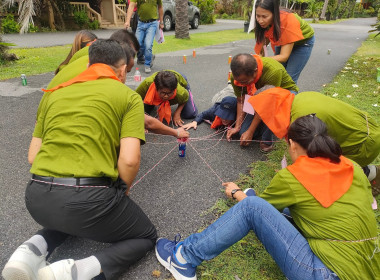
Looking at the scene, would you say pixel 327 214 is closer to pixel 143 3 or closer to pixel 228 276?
pixel 228 276

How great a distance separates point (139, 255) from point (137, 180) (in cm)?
104

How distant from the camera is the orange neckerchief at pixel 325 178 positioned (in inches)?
59.7

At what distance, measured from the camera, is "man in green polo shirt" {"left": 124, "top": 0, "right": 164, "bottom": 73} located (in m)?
6.28

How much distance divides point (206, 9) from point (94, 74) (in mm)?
20471

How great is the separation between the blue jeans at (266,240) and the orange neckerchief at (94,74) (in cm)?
117

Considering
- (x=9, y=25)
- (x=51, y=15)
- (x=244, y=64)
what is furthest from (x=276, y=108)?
(x=51, y=15)

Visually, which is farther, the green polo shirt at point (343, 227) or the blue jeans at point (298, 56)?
the blue jeans at point (298, 56)

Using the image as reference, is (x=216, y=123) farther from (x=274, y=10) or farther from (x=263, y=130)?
(x=274, y=10)

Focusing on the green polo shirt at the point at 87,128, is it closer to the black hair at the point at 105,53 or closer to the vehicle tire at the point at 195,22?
the black hair at the point at 105,53

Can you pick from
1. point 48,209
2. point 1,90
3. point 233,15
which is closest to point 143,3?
point 1,90

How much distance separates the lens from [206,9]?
20.2 metres

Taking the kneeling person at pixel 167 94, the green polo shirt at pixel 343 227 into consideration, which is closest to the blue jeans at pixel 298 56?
the kneeling person at pixel 167 94

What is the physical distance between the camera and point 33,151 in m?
1.91

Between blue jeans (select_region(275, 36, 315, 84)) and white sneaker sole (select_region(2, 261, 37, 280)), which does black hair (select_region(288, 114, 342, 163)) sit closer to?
white sneaker sole (select_region(2, 261, 37, 280))
